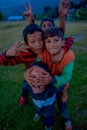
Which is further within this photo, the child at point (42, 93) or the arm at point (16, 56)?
the arm at point (16, 56)

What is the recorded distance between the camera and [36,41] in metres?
2.69

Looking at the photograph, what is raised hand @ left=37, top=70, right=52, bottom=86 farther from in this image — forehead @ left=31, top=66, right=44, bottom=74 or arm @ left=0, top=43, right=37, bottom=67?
arm @ left=0, top=43, right=37, bottom=67

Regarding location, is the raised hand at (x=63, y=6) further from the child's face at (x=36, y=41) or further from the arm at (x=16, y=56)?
the arm at (x=16, y=56)

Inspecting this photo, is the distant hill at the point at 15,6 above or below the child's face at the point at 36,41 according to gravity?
below

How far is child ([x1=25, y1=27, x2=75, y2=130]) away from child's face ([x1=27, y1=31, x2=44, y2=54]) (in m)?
0.08

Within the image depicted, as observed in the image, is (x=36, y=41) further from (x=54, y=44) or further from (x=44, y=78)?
(x=44, y=78)

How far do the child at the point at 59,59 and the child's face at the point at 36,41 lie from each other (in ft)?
0.26

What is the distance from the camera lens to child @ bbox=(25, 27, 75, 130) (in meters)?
2.53

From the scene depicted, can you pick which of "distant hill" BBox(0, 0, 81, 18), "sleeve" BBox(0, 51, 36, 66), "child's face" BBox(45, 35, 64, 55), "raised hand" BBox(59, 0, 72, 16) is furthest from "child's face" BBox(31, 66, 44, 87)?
"distant hill" BBox(0, 0, 81, 18)

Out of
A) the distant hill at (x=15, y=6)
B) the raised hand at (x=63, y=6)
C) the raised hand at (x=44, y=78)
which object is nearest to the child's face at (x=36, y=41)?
the raised hand at (x=44, y=78)

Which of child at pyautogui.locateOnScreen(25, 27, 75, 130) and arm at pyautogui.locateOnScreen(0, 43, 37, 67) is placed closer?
child at pyautogui.locateOnScreen(25, 27, 75, 130)

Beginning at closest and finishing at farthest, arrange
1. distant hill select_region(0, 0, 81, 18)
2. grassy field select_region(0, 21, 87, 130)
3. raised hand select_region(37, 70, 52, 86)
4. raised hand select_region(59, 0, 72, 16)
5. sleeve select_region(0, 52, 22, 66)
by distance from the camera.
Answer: raised hand select_region(37, 70, 52, 86), sleeve select_region(0, 52, 22, 66), raised hand select_region(59, 0, 72, 16), grassy field select_region(0, 21, 87, 130), distant hill select_region(0, 0, 81, 18)

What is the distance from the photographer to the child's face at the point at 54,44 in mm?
2537

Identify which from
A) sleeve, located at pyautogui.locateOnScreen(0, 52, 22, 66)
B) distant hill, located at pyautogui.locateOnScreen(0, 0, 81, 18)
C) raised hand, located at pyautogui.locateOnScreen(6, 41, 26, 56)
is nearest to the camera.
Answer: raised hand, located at pyautogui.locateOnScreen(6, 41, 26, 56)
